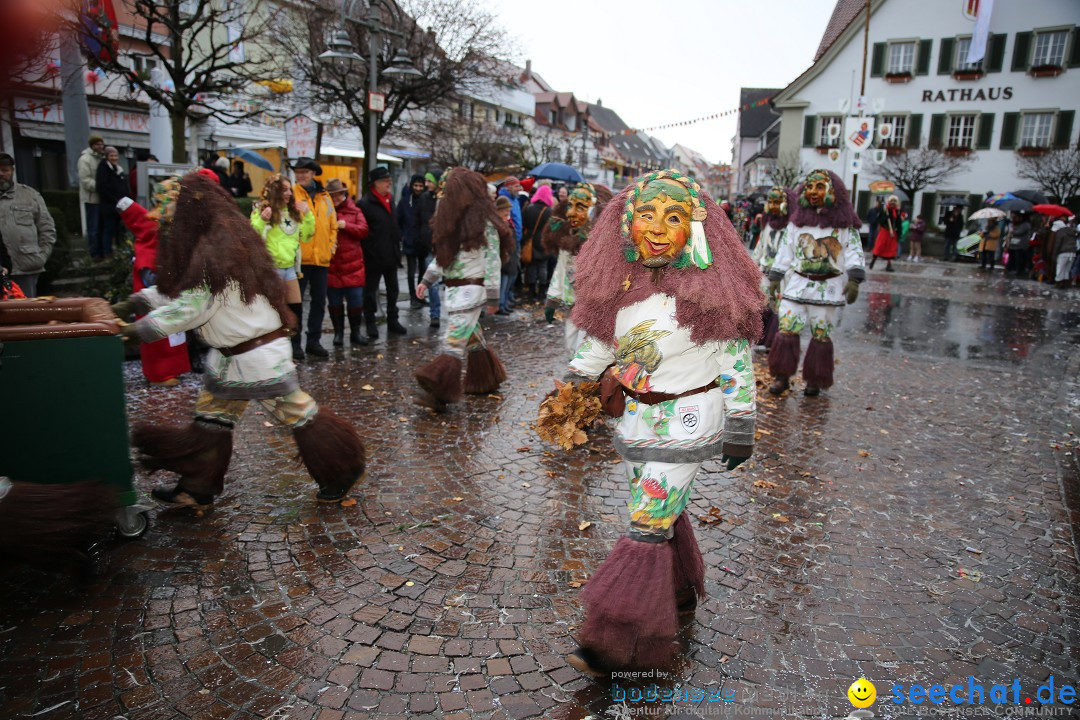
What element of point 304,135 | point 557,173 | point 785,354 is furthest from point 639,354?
point 557,173

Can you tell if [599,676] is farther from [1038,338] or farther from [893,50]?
[893,50]

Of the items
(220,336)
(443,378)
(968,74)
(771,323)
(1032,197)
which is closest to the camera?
(220,336)

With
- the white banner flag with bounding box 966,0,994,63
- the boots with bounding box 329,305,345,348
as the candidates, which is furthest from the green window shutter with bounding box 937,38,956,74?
the boots with bounding box 329,305,345,348

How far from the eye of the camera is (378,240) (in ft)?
30.1

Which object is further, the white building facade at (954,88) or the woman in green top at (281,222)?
the white building facade at (954,88)

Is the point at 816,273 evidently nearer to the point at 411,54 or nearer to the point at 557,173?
the point at 557,173

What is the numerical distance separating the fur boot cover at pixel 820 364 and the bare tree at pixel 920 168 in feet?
97.5

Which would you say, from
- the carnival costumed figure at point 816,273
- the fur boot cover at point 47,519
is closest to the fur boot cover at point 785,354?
the carnival costumed figure at point 816,273

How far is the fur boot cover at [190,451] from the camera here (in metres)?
4.20

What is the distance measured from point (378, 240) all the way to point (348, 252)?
0.63 meters

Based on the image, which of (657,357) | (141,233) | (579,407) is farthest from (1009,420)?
(141,233)

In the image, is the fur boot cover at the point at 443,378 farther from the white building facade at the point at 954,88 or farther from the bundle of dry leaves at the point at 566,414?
the white building facade at the point at 954,88

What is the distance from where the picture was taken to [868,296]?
16047mm

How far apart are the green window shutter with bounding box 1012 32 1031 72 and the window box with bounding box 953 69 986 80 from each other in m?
1.34
